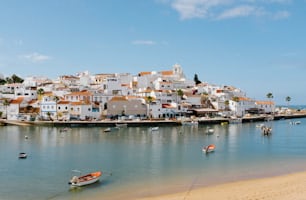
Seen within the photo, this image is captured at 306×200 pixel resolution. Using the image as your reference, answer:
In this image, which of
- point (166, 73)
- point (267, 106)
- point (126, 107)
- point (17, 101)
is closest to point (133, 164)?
point (126, 107)

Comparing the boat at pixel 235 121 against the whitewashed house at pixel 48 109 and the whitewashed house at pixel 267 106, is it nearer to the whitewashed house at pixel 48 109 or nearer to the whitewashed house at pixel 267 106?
the whitewashed house at pixel 267 106

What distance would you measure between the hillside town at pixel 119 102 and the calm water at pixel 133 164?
26.7 m

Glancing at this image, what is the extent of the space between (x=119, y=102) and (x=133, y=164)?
4289cm

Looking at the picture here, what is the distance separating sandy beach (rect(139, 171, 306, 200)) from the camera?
16.3 metres

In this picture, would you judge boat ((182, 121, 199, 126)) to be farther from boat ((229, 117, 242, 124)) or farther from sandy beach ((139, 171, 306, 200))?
sandy beach ((139, 171, 306, 200))

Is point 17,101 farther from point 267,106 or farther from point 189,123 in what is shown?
point 267,106

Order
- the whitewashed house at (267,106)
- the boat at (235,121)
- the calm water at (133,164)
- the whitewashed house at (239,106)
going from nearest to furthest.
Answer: the calm water at (133,164), the boat at (235,121), the whitewashed house at (239,106), the whitewashed house at (267,106)

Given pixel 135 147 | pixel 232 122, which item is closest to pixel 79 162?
pixel 135 147

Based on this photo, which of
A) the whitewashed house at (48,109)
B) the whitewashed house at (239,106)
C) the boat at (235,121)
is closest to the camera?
the whitewashed house at (48,109)

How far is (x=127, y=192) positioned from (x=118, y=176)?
3.70 m

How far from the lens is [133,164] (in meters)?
25.4

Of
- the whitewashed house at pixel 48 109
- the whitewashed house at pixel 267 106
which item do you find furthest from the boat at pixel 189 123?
the whitewashed house at pixel 267 106

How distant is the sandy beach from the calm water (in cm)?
113

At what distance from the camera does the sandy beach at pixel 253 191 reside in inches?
643
